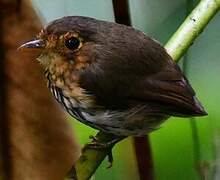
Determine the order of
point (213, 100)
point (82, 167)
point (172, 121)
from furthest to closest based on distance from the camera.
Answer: point (213, 100)
point (172, 121)
point (82, 167)

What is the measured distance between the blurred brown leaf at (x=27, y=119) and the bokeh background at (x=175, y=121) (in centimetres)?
9

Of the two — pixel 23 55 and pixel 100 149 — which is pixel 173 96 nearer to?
pixel 100 149

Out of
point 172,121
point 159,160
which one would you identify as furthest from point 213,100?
point 159,160

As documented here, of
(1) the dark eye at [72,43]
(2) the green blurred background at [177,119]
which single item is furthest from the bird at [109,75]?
(2) the green blurred background at [177,119]

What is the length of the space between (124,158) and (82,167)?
1.34ft

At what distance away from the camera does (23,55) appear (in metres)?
1.52

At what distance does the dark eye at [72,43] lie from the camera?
1.45 meters

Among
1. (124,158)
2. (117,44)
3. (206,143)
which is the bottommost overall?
(124,158)

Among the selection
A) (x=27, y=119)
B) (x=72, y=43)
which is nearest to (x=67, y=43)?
(x=72, y=43)

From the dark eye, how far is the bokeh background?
9cm

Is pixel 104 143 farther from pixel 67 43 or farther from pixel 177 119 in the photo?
pixel 177 119

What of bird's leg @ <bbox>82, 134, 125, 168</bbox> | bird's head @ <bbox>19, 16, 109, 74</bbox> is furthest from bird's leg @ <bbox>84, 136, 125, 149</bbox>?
bird's head @ <bbox>19, 16, 109, 74</bbox>

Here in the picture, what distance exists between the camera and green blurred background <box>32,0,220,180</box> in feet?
5.37

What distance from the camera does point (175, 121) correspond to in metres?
1.82
